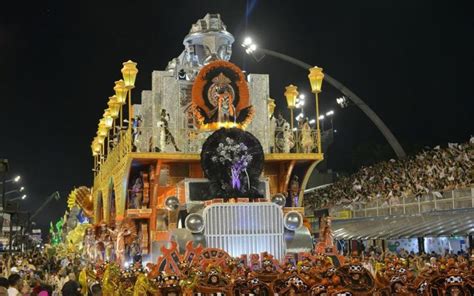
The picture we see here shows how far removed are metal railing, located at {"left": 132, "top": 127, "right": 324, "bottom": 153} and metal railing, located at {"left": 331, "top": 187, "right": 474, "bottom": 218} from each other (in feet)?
15.7

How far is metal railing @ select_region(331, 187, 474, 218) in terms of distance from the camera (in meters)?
20.7

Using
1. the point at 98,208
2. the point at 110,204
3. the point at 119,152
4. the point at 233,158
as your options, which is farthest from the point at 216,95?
the point at 98,208

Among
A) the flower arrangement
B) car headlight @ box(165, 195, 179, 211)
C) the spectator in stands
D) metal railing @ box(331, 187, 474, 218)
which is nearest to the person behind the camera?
the spectator in stands

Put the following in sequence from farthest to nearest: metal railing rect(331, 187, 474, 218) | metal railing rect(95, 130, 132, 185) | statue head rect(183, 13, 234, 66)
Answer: statue head rect(183, 13, 234, 66)
metal railing rect(331, 187, 474, 218)
metal railing rect(95, 130, 132, 185)

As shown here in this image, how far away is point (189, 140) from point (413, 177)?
9.46 meters

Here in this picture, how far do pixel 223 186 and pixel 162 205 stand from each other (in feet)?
10.0

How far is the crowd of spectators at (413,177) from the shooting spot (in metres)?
21.5

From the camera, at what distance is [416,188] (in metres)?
23.6

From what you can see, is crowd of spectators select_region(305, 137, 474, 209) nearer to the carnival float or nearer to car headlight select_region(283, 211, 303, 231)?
the carnival float

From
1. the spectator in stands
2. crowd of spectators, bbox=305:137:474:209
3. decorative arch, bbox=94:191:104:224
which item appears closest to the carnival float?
the spectator in stands

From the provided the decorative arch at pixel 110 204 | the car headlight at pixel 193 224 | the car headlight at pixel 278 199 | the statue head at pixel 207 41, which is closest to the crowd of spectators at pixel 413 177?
the car headlight at pixel 278 199

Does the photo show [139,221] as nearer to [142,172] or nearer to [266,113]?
[142,172]

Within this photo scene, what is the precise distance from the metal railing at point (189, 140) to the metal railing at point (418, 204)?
4.78 m

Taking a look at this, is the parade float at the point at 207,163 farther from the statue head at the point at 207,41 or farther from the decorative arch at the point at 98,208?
the decorative arch at the point at 98,208
